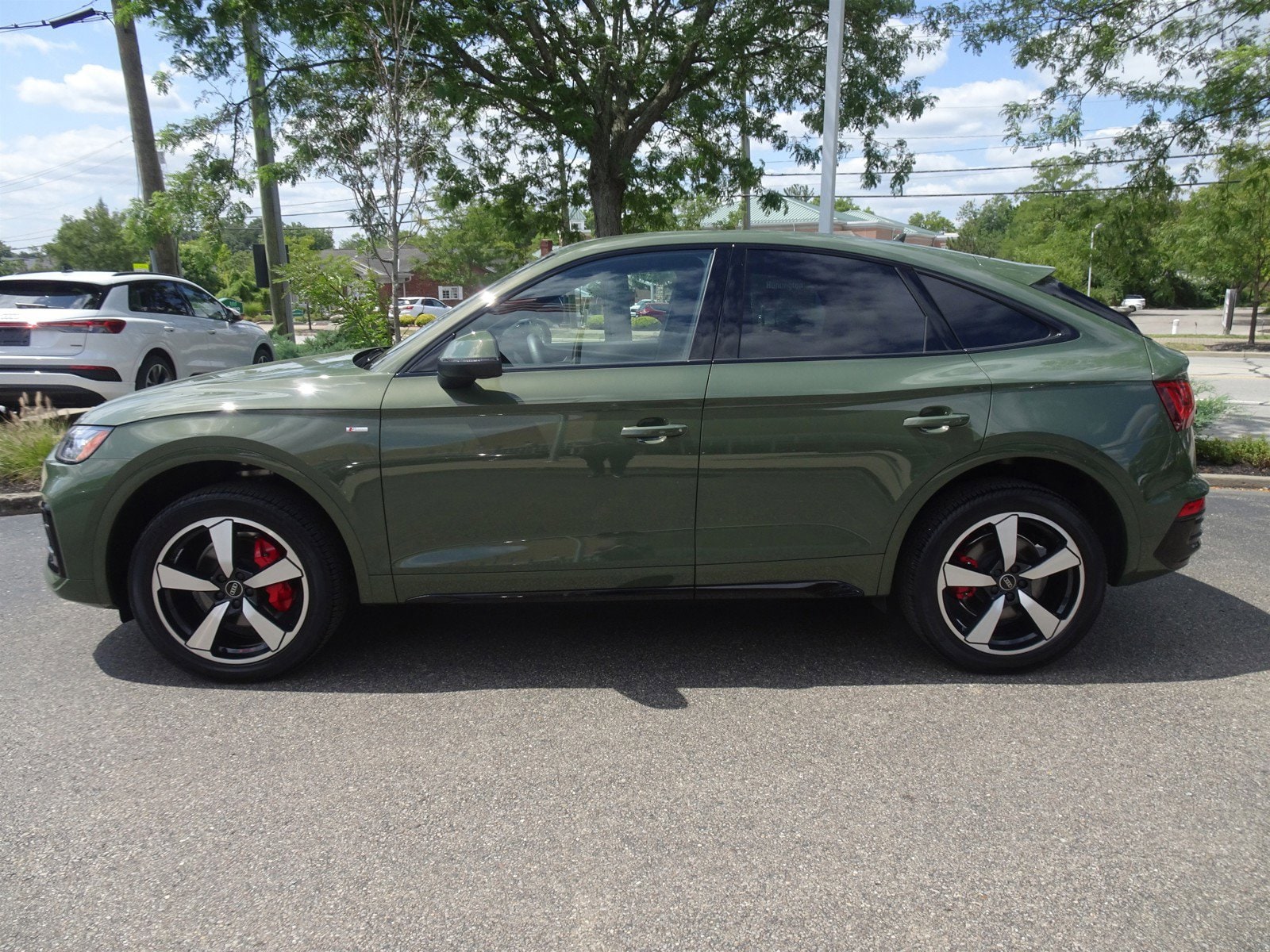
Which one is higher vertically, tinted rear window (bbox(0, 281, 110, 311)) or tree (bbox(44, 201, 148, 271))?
tree (bbox(44, 201, 148, 271))

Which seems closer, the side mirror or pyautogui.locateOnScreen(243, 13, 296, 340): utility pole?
the side mirror

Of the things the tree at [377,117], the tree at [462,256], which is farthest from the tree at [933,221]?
the tree at [377,117]

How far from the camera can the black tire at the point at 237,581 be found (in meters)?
3.47

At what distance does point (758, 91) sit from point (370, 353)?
426 inches

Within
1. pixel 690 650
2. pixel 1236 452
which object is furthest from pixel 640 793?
pixel 1236 452

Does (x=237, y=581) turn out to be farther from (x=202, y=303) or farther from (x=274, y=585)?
(x=202, y=303)

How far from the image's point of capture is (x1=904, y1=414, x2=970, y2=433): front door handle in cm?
347

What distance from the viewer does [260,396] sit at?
3516 millimetres

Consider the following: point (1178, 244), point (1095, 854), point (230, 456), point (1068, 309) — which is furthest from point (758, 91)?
point (1178, 244)

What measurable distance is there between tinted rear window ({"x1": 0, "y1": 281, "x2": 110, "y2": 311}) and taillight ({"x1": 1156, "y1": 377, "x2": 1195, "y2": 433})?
978 cm

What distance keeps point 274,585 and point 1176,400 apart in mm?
3622

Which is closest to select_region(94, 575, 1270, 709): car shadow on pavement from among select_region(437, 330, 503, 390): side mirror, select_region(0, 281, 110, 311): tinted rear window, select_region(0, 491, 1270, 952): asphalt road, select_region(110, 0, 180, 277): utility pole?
select_region(0, 491, 1270, 952): asphalt road

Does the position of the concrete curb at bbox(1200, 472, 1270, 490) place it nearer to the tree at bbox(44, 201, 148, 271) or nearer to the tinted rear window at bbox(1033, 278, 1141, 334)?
the tinted rear window at bbox(1033, 278, 1141, 334)

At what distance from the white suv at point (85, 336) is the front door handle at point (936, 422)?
7.93m
